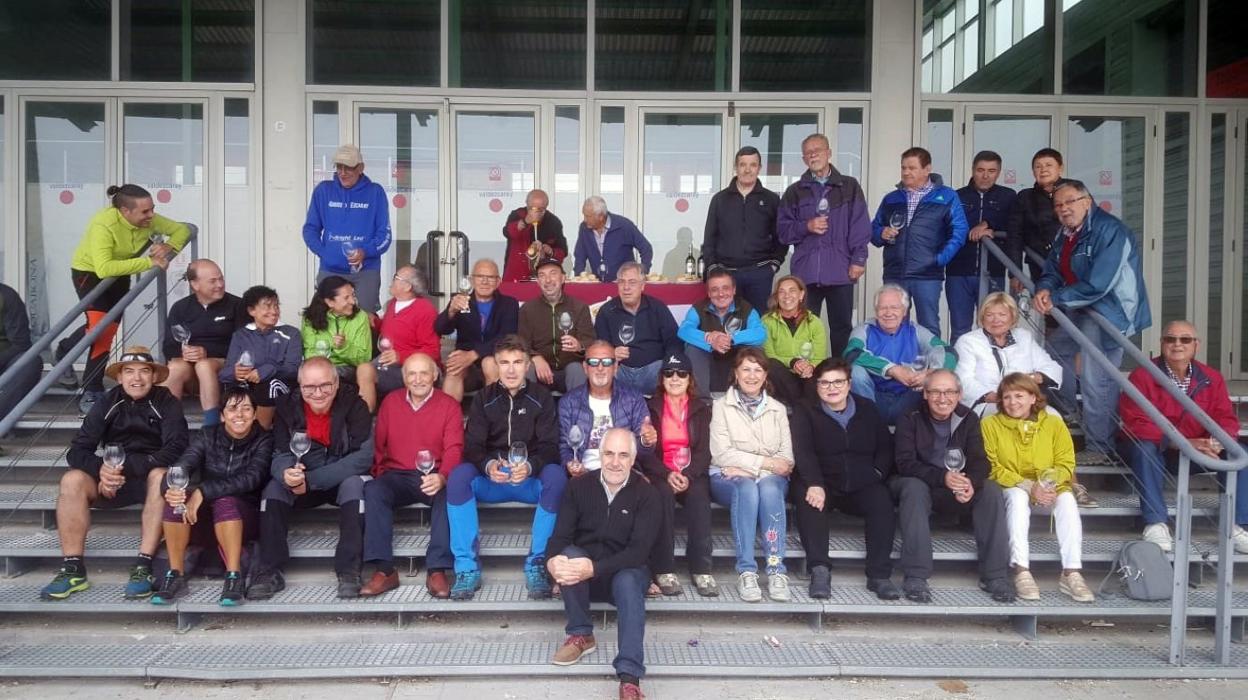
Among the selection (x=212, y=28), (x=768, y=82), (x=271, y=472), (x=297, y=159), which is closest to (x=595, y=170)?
(x=768, y=82)

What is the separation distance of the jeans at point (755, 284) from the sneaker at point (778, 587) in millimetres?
2418

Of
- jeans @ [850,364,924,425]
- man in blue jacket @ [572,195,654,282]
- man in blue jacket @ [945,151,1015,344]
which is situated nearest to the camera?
jeans @ [850,364,924,425]

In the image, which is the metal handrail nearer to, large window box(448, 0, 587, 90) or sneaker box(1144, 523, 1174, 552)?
large window box(448, 0, 587, 90)

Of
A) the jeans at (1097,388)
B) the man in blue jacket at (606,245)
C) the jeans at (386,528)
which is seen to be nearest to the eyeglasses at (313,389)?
the jeans at (386,528)

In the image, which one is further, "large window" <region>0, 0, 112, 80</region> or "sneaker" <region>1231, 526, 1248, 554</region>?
"large window" <region>0, 0, 112, 80</region>

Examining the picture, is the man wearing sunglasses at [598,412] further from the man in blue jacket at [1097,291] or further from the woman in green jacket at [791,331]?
the man in blue jacket at [1097,291]

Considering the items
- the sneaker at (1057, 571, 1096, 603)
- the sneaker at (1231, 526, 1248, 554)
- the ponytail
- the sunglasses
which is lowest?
the sneaker at (1057, 571, 1096, 603)

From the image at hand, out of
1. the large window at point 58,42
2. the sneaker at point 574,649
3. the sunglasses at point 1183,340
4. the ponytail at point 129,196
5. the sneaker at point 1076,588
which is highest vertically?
the large window at point 58,42

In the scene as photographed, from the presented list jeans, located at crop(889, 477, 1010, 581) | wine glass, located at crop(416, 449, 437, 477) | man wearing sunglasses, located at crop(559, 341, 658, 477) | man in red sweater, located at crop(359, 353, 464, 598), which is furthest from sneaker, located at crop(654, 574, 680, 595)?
wine glass, located at crop(416, 449, 437, 477)

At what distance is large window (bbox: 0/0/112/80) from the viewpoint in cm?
895

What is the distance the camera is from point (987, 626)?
5.39 metres

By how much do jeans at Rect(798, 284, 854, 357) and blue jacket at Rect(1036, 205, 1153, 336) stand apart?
4.59ft

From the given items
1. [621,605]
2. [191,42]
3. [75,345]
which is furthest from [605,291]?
[191,42]

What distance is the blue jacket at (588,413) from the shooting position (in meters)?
5.72
